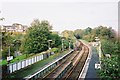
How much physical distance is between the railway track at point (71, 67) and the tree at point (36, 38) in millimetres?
663

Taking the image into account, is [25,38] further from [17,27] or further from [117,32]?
[117,32]

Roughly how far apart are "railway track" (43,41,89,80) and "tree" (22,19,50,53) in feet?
2.17

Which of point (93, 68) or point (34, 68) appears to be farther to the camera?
point (34, 68)

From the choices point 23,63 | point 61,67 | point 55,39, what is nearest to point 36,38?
point 55,39

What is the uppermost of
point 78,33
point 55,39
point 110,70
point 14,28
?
point 14,28

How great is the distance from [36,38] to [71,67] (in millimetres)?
1205

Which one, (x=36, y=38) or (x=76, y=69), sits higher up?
(x=36, y=38)

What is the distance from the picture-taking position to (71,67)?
638 cm

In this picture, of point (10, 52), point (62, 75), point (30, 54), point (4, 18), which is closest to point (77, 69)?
point (62, 75)

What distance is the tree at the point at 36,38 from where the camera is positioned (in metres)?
6.12

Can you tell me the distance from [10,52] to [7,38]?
38cm

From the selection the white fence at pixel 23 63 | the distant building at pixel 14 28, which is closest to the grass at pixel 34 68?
the white fence at pixel 23 63

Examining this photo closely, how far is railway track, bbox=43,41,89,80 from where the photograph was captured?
5.95 metres

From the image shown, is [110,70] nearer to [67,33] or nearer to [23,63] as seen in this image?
[67,33]
